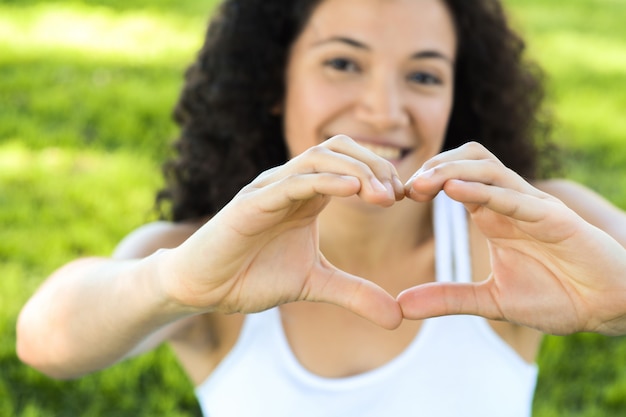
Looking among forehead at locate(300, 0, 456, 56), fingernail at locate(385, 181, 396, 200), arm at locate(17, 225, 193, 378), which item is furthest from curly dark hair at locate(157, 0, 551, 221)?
fingernail at locate(385, 181, 396, 200)

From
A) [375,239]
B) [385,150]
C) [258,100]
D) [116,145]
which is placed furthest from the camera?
[116,145]

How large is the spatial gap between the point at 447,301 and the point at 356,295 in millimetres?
156

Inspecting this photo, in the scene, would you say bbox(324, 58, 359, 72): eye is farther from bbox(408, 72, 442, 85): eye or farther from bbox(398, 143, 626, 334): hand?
bbox(398, 143, 626, 334): hand

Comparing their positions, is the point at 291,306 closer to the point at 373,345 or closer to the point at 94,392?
the point at 373,345

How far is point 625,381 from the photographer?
279 centimetres

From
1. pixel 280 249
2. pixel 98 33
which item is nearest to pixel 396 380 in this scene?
pixel 280 249

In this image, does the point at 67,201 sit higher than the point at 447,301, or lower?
lower

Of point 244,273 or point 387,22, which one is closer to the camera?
point 244,273

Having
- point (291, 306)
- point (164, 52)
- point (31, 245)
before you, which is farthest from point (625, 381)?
point (164, 52)

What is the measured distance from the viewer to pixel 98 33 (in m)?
5.04

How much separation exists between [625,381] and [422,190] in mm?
1810

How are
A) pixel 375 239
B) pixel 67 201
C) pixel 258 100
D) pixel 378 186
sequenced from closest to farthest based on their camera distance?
pixel 378 186
pixel 375 239
pixel 258 100
pixel 67 201

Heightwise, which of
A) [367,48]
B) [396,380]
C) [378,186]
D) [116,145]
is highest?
[367,48]

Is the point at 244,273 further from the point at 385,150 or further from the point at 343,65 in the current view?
the point at 343,65
